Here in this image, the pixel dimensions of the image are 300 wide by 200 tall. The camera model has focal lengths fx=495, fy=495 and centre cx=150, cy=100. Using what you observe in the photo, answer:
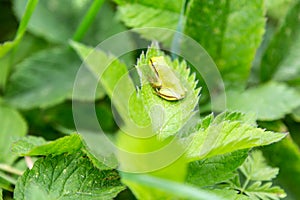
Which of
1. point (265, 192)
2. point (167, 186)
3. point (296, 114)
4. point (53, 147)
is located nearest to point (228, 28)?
point (296, 114)

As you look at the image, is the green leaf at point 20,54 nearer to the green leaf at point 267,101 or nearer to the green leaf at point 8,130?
the green leaf at point 8,130

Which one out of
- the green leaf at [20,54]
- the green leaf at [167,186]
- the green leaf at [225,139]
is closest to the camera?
the green leaf at [167,186]

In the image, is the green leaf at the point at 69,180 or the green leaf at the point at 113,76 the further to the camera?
the green leaf at the point at 113,76

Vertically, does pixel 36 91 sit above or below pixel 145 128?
below

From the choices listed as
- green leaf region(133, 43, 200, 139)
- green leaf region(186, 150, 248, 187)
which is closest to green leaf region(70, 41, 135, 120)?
green leaf region(133, 43, 200, 139)

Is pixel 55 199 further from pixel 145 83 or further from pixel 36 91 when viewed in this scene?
pixel 36 91

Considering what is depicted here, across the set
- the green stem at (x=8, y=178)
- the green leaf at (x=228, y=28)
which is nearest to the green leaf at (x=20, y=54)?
the green stem at (x=8, y=178)

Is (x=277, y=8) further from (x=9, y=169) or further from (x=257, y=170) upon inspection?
(x=9, y=169)

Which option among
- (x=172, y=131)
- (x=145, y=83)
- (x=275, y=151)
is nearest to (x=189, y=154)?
(x=172, y=131)
